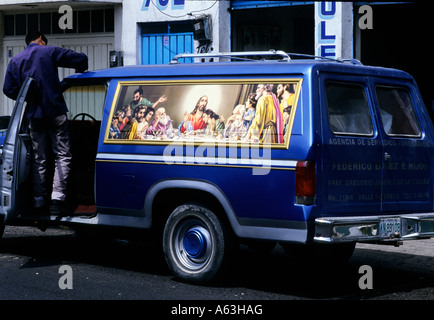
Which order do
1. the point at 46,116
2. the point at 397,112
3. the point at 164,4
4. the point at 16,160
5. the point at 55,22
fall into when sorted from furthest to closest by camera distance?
1. the point at 55,22
2. the point at 164,4
3. the point at 46,116
4. the point at 16,160
5. the point at 397,112

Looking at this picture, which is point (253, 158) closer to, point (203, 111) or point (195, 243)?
point (203, 111)

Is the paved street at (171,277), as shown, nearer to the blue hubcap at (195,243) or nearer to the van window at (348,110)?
the blue hubcap at (195,243)

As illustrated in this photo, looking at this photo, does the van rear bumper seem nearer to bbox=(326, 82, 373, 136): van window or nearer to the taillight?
the taillight

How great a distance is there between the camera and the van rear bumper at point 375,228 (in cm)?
686

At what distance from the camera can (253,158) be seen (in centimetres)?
719

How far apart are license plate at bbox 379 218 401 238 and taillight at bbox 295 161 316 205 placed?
763 mm

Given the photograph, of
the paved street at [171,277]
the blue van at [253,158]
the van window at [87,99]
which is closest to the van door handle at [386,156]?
the blue van at [253,158]

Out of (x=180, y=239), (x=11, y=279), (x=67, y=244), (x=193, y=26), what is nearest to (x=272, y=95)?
(x=180, y=239)

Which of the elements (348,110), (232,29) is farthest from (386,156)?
(232,29)

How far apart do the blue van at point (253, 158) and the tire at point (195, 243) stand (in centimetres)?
1

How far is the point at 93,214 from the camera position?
844 cm

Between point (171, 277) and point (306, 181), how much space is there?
A: 72.8 inches

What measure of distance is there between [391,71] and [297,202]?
1791mm
